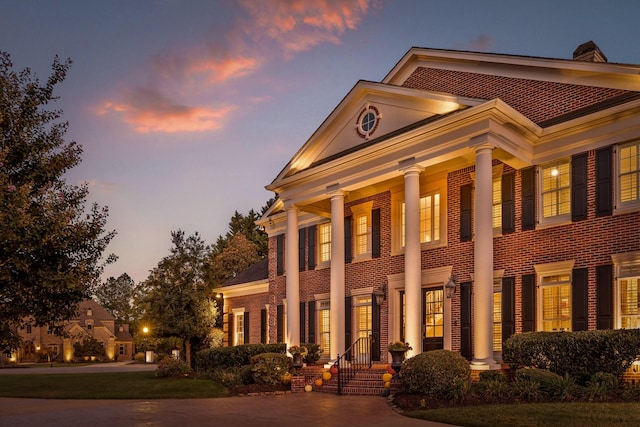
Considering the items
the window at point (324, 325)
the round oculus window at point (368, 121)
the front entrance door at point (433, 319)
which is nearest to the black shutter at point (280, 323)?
the window at point (324, 325)

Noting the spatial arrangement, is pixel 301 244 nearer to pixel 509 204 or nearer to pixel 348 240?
pixel 348 240

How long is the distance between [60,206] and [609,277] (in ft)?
39.1

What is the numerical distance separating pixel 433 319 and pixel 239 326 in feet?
45.5

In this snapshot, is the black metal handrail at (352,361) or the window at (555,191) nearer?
the window at (555,191)

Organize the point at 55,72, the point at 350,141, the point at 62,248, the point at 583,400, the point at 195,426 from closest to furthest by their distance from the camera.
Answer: the point at 62,248 < the point at 55,72 < the point at 195,426 < the point at 583,400 < the point at 350,141

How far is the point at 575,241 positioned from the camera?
50.4ft

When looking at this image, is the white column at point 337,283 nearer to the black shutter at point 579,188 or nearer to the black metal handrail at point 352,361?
the black metal handrail at point 352,361

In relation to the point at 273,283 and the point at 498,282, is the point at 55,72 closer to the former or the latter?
the point at 498,282

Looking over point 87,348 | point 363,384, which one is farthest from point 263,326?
point 87,348

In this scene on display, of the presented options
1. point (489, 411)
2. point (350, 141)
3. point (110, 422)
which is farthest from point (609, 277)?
point (110, 422)

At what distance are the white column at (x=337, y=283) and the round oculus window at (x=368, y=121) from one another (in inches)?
79.0

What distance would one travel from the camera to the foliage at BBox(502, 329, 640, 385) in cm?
1286

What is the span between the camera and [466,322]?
17234 mm

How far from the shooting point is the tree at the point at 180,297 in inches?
1196
